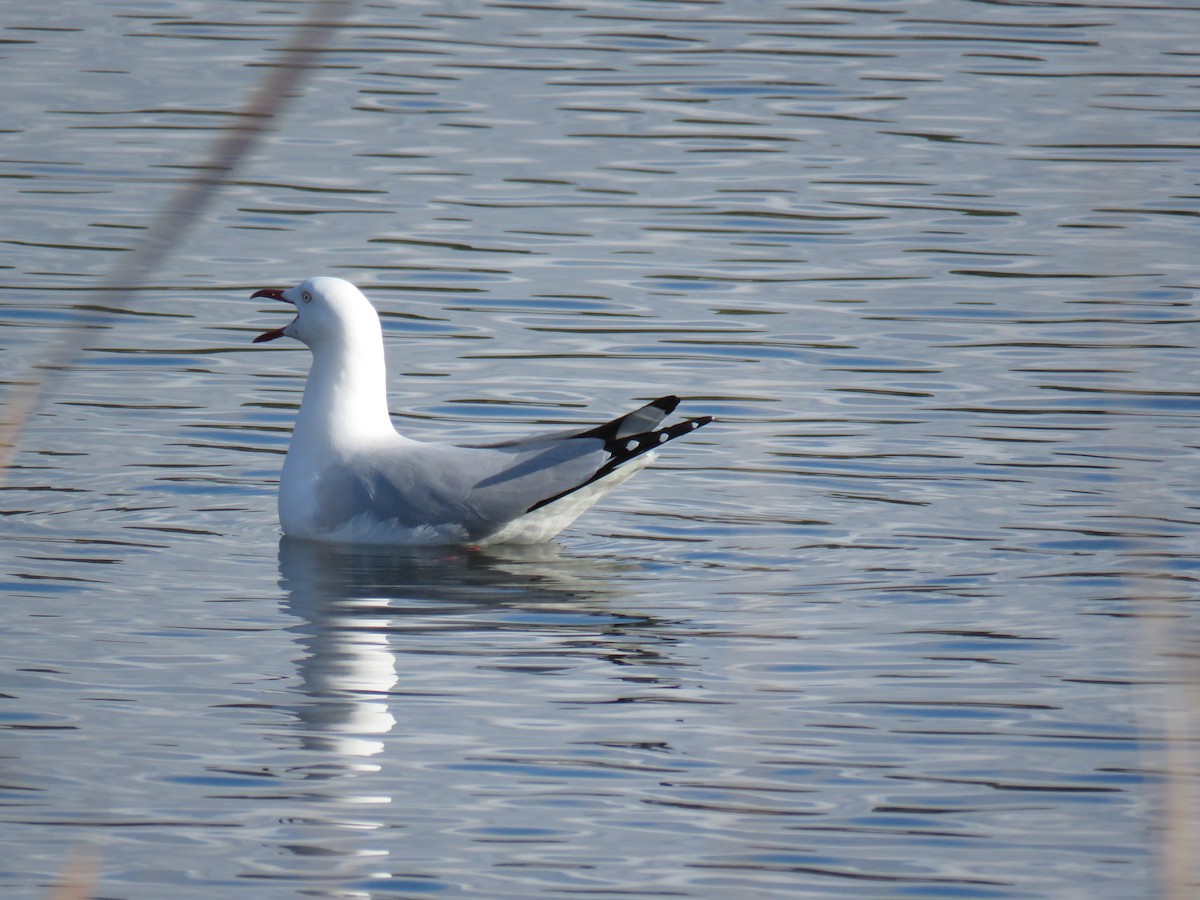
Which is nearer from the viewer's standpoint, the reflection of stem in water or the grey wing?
the reflection of stem in water

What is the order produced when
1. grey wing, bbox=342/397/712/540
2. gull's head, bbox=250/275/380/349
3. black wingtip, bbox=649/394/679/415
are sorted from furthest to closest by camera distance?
gull's head, bbox=250/275/380/349, grey wing, bbox=342/397/712/540, black wingtip, bbox=649/394/679/415

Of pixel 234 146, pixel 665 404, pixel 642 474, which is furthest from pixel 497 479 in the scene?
pixel 234 146

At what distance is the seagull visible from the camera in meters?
8.52

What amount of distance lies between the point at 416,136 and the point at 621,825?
38.2ft

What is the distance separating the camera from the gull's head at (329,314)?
905 cm

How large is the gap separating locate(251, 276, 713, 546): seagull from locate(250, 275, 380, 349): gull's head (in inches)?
11.1

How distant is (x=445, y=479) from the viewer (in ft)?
→ 28.1

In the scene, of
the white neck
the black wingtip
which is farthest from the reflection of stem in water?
the white neck

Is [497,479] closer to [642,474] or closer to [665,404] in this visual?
[665,404]

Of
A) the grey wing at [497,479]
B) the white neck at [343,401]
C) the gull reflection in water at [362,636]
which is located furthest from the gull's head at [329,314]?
the gull reflection in water at [362,636]

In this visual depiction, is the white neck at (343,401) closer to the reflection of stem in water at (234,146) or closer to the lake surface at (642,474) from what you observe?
the lake surface at (642,474)

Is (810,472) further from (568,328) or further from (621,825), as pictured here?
(621,825)

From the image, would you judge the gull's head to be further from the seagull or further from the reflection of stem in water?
the reflection of stem in water

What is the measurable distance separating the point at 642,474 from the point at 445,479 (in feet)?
5.45
